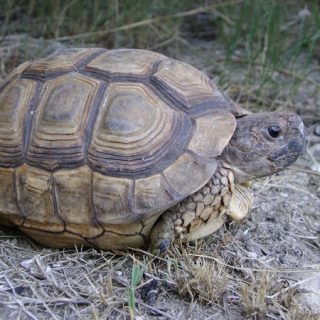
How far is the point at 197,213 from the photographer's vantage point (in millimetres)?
2846

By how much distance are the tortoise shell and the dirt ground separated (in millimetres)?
125

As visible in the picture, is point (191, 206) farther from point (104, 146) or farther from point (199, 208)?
point (104, 146)

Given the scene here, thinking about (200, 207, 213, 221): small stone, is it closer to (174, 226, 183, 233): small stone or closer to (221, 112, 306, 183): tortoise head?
(174, 226, 183, 233): small stone

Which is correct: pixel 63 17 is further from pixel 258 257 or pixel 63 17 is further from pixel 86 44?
pixel 258 257

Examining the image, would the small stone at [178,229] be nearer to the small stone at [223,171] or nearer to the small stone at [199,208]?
the small stone at [199,208]

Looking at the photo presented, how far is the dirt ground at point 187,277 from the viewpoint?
2535 mm

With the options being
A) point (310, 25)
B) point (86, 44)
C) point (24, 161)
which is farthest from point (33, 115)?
point (310, 25)

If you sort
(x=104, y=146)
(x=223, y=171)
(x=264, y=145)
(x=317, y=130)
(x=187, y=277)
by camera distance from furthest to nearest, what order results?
1. (x=317, y=130)
2. (x=264, y=145)
3. (x=223, y=171)
4. (x=104, y=146)
5. (x=187, y=277)

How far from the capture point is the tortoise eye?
118 inches

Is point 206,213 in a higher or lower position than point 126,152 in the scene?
lower

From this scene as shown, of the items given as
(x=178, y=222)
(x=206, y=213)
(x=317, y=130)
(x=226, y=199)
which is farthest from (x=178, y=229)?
(x=317, y=130)

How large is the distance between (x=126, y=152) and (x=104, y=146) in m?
0.10

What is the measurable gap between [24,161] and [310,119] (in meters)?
2.67

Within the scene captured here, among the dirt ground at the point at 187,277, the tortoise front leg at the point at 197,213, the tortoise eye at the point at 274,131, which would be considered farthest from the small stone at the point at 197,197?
the tortoise eye at the point at 274,131
